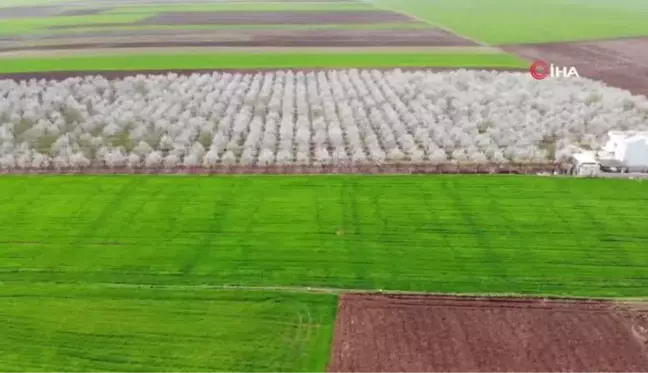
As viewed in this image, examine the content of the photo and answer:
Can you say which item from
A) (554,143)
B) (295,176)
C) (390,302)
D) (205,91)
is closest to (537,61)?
(554,143)

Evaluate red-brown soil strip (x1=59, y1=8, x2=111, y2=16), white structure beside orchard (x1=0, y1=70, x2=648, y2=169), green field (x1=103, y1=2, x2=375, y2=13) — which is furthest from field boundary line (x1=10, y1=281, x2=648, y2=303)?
red-brown soil strip (x1=59, y1=8, x2=111, y2=16)

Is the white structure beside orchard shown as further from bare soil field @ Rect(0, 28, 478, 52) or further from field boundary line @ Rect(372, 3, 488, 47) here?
field boundary line @ Rect(372, 3, 488, 47)

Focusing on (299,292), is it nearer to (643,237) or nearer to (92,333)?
(92,333)

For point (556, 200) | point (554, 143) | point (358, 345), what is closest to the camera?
point (358, 345)

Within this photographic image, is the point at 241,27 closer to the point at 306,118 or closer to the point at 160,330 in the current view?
the point at 306,118

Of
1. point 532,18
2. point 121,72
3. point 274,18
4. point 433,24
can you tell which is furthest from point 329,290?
point 532,18

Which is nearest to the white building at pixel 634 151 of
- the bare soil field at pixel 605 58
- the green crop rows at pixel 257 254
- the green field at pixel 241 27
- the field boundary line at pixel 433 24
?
the green crop rows at pixel 257 254
